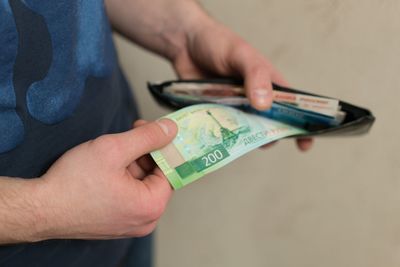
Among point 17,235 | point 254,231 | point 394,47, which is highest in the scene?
point 17,235

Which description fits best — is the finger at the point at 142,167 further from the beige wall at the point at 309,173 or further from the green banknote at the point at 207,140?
the beige wall at the point at 309,173

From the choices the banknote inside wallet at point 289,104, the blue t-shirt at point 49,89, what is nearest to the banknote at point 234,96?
the banknote inside wallet at point 289,104

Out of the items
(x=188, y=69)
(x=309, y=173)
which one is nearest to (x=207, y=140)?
(x=188, y=69)

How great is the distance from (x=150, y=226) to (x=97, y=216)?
0.09 m

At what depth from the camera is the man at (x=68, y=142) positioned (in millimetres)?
446

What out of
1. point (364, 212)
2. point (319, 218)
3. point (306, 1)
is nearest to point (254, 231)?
point (319, 218)

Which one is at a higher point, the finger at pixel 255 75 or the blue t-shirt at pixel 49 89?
the blue t-shirt at pixel 49 89

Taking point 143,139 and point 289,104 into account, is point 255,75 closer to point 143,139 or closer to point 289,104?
point 289,104

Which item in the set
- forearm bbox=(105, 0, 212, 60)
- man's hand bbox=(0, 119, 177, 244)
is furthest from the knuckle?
forearm bbox=(105, 0, 212, 60)

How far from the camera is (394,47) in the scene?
0.71m

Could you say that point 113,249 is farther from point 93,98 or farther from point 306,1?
point 306,1

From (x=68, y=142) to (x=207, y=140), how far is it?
18 cm

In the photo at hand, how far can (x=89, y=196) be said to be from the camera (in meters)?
0.45

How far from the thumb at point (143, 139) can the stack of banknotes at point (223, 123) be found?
2cm
